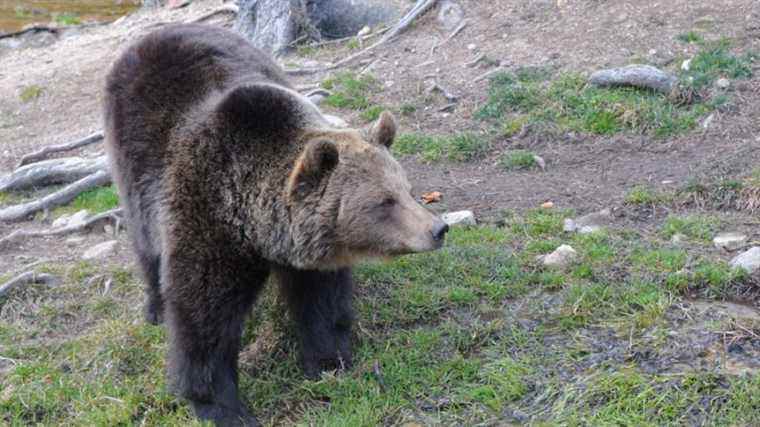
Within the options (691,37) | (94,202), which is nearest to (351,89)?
(94,202)

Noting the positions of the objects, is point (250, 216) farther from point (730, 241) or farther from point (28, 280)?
point (730, 241)

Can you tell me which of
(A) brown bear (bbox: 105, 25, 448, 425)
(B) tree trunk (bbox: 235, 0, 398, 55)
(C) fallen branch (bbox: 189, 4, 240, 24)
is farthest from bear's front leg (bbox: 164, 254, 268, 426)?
(C) fallen branch (bbox: 189, 4, 240, 24)

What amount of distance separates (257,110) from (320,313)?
3.91ft

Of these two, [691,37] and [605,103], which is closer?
[605,103]

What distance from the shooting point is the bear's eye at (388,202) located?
14.9 ft

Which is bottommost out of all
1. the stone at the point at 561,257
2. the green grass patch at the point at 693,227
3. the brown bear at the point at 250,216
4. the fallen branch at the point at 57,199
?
the fallen branch at the point at 57,199

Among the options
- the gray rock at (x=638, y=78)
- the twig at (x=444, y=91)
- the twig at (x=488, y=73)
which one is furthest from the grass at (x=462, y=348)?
the twig at (x=488, y=73)

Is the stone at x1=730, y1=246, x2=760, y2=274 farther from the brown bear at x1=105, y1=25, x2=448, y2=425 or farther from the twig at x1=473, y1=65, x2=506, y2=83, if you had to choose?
the twig at x1=473, y1=65, x2=506, y2=83

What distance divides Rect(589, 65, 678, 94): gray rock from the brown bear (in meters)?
3.87

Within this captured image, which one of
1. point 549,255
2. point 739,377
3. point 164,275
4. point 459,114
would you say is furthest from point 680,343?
point 459,114

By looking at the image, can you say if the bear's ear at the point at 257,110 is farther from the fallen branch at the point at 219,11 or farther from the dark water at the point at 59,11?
the dark water at the point at 59,11

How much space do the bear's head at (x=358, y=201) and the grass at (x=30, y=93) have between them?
24.4 ft

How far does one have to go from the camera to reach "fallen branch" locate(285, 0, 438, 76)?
10141 millimetres

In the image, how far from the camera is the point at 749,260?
5246 mm
